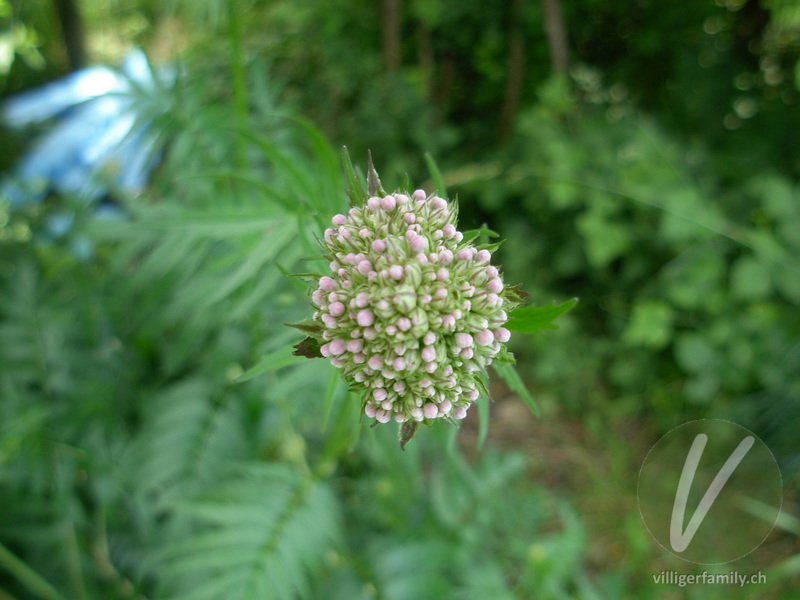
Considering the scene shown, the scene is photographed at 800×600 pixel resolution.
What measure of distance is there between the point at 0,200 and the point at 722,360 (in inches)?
135

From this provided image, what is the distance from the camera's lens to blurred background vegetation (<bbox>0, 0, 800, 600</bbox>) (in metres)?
1.73

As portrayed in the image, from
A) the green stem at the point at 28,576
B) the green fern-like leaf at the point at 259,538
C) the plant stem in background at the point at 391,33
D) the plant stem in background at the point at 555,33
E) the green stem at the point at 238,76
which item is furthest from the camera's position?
the plant stem in background at the point at 391,33

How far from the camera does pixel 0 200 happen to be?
8.30 feet

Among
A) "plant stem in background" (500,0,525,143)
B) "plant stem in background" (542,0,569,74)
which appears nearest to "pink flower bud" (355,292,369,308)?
"plant stem in background" (542,0,569,74)

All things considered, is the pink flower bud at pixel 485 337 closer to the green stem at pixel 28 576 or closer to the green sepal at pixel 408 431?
the green sepal at pixel 408 431

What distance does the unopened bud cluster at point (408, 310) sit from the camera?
36.3 inches

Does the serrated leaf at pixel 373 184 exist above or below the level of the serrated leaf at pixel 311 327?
above

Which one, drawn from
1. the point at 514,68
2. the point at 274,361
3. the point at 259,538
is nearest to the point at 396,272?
the point at 274,361

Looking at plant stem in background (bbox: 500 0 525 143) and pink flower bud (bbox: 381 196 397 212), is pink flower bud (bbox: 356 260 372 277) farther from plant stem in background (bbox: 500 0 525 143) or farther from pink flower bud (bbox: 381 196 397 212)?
plant stem in background (bbox: 500 0 525 143)

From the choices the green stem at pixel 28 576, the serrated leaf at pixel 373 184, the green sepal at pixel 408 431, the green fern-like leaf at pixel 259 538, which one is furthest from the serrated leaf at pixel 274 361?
the green stem at pixel 28 576

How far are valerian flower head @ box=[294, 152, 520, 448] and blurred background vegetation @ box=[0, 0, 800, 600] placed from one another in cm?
19

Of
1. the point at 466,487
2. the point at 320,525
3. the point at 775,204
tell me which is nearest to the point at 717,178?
the point at 775,204

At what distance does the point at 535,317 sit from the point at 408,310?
0.23 metres

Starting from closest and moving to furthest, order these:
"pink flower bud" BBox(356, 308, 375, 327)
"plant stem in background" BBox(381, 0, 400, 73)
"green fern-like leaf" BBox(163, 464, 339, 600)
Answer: "pink flower bud" BBox(356, 308, 375, 327), "green fern-like leaf" BBox(163, 464, 339, 600), "plant stem in background" BBox(381, 0, 400, 73)
